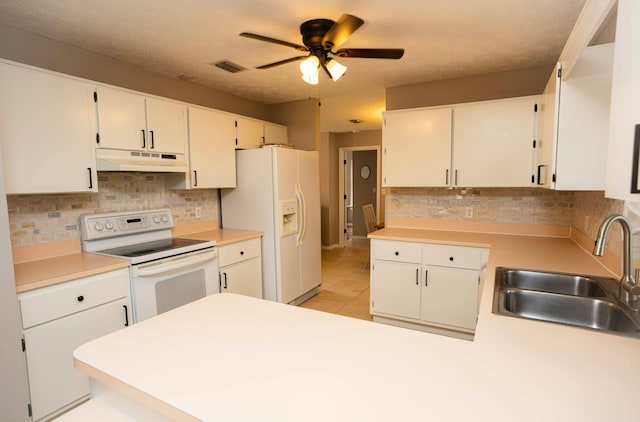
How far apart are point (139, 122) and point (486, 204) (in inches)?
126

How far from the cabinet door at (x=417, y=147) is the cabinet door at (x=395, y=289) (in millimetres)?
838

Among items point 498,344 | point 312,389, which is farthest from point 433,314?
point 312,389

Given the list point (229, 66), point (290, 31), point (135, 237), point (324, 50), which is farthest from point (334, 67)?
point (135, 237)

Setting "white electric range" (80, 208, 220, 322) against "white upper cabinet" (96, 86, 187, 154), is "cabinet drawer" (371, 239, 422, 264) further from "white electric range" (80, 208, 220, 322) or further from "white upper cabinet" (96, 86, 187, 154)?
"white upper cabinet" (96, 86, 187, 154)

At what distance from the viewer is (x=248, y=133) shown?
3627 mm

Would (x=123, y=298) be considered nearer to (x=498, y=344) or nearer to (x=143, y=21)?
(x=143, y=21)

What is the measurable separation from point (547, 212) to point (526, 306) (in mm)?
1853

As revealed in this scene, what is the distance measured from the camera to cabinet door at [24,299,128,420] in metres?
1.78

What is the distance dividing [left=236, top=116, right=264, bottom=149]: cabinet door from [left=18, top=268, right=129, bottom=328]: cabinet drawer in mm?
1815

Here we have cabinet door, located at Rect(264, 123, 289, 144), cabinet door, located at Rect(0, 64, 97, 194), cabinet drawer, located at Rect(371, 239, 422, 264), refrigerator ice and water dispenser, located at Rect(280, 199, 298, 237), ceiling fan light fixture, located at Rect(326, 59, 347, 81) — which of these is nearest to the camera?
cabinet door, located at Rect(0, 64, 97, 194)

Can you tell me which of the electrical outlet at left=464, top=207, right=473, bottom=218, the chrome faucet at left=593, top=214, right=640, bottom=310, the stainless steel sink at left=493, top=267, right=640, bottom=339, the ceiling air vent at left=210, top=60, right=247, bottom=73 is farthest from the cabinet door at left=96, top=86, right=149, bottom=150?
the electrical outlet at left=464, top=207, right=473, bottom=218

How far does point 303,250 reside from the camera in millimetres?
3777

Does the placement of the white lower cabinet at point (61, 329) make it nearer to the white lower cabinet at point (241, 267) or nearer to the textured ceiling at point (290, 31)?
the white lower cabinet at point (241, 267)

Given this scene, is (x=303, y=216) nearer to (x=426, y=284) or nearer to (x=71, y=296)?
(x=426, y=284)
